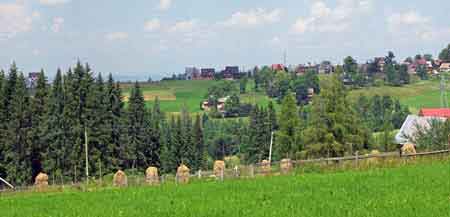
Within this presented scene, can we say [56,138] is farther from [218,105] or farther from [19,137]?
[218,105]

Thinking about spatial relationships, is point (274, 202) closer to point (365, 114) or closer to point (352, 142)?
point (352, 142)

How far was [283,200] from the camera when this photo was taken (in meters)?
17.2

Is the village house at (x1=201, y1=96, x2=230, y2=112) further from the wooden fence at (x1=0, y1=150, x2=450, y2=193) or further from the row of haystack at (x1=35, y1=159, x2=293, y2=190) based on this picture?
the row of haystack at (x1=35, y1=159, x2=293, y2=190)

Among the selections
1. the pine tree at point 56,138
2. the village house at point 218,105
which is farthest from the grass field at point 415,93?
the pine tree at point 56,138

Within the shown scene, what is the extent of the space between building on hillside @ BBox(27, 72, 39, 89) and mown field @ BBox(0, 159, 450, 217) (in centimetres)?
4759

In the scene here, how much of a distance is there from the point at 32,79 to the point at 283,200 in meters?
60.4

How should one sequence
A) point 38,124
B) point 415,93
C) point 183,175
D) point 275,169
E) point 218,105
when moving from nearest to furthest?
1. point 183,175
2. point 275,169
3. point 38,124
4. point 415,93
5. point 218,105

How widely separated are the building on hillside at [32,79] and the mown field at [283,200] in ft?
156

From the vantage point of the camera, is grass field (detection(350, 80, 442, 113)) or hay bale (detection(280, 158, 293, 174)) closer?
hay bale (detection(280, 158, 293, 174))

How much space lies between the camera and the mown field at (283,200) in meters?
14.9

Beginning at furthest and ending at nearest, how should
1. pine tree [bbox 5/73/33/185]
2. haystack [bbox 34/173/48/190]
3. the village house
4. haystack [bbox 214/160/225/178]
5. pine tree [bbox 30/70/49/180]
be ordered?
the village house → pine tree [bbox 30/70/49/180] → pine tree [bbox 5/73/33/185] → haystack [bbox 34/173/48/190] → haystack [bbox 214/160/225/178]

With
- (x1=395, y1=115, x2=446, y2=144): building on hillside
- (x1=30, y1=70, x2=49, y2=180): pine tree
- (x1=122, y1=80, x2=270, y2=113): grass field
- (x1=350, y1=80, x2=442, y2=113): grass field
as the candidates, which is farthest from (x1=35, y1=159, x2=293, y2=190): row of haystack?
(x1=122, y1=80, x2=270, y2=113): grass field

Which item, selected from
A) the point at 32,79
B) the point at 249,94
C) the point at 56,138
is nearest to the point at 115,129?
the point at 56,138

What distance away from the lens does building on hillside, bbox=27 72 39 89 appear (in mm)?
67938
